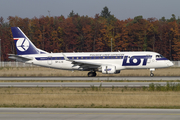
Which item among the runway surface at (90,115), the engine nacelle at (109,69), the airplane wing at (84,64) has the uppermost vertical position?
the airplane wing at (84,64)

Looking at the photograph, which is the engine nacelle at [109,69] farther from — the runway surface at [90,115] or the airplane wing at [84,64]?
the runway surface at [90,115]

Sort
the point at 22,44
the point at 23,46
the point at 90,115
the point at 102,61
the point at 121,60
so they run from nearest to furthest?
the point at 90,115, the point at 121,60, the point at 102,61, the point at 23,46, the point at 22,44

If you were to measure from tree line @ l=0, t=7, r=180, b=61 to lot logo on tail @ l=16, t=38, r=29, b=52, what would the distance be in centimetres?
4672

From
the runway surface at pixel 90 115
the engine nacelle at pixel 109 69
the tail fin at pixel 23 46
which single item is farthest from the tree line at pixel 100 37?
the runway surface at pixel 90 115

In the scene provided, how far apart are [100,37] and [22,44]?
167ft

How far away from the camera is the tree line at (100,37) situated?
86.1 metres

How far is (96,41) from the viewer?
89.4 m

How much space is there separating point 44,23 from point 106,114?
3309 inches

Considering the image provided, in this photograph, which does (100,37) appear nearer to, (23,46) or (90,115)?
(23,46)

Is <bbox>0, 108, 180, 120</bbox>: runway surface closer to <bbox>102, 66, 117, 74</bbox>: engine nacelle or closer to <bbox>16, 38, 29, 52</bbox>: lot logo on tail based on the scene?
<bbox>102, 66, 117, 74</bbox>: engine nacelle

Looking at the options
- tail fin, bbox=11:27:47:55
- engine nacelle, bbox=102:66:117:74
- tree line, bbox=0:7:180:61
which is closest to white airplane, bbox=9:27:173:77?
engine nacelle, bbox=102:66:117:74

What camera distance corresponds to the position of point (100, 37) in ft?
295

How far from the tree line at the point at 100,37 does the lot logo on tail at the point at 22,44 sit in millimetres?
46716

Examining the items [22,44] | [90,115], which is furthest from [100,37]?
[90,115]
